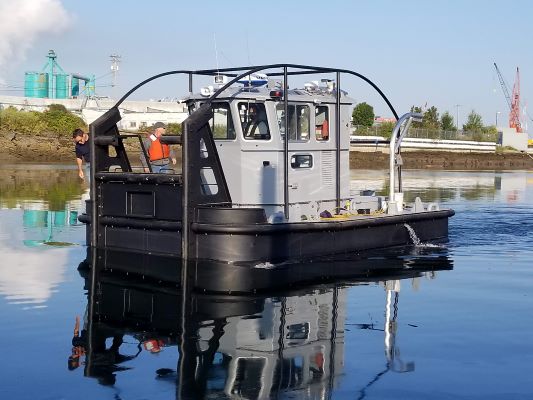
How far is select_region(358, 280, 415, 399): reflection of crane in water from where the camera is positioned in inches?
279

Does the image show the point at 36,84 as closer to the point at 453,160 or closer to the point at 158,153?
the point at 453,160

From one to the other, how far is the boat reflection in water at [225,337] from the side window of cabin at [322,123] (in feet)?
11.9

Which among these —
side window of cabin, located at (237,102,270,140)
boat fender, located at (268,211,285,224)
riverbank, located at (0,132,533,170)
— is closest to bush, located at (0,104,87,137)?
riverbank, located at (0,132,533,170)

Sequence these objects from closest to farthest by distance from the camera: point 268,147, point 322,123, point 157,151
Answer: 1. point 268,147
2. point 157,151
3. point 322,123

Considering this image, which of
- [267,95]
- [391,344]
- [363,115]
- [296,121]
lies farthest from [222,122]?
[363,115]

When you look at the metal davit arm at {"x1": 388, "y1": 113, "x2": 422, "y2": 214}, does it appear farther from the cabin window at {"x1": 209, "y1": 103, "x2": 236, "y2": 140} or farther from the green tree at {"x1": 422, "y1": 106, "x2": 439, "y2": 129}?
the green tree at {"x1": 422, "y1": 106, "x2": 439, "y2": 129}

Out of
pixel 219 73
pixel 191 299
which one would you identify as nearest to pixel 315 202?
pixel 219 73

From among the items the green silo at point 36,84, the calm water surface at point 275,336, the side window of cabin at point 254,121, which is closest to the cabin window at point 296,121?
the side window of cabin at point 254,121

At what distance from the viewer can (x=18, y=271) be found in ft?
40.4

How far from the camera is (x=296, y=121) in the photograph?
1448cm

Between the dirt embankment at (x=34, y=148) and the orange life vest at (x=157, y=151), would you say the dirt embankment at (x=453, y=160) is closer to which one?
the dirt embankment at (x=34, y=148)

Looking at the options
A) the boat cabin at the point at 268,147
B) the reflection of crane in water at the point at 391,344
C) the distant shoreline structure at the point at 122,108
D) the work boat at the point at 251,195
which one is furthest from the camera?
the distant shoreline structure at the point at 122,108

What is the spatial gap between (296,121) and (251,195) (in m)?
1.45

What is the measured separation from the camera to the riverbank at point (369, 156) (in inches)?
2453
